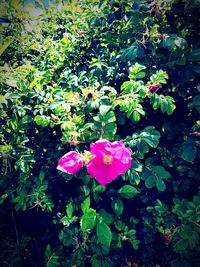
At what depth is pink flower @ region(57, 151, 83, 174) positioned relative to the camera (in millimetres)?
1198

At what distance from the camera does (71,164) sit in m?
1.21

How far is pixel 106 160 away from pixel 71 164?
0.20 m

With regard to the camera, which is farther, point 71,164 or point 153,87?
point 153,87

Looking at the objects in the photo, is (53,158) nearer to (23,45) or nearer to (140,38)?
(140,38)

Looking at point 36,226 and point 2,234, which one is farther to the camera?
point 36,226

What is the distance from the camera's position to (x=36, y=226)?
1.71 m

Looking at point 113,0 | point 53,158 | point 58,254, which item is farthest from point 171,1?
point 58,254

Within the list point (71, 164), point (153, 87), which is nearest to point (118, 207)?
point (71, 164)

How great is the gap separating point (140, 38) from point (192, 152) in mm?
835

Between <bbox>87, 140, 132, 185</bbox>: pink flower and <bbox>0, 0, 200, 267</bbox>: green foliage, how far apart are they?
147 mm

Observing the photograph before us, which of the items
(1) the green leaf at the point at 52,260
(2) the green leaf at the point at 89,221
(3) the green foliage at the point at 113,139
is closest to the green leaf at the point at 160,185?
(3) the green foliage at the point at 113,139

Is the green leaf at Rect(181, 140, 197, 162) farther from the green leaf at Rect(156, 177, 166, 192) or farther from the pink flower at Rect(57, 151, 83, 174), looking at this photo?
the pink flower at Rect(57, 151, 83, 174)

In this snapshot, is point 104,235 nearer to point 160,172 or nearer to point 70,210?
point 70,210

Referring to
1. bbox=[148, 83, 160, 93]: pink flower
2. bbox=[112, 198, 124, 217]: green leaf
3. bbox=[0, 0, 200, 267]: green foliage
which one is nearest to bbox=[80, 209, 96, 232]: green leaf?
bbox=[0, 0, 200, 267]: green foliage
